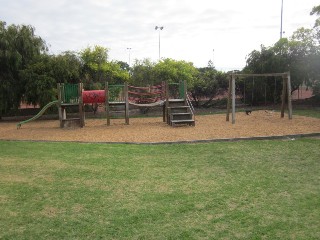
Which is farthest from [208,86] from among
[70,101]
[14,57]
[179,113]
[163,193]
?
[163,193]

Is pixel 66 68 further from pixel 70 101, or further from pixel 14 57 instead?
pixel 70 101

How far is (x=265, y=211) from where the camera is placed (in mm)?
4059

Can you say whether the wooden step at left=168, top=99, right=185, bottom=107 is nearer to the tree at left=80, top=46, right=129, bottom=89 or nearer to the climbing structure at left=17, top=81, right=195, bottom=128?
the climbing structure at left=17, top=81, right=195, bottom=128

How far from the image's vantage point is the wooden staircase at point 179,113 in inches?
478

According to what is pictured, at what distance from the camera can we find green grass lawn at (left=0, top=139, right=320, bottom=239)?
3625 millimetres

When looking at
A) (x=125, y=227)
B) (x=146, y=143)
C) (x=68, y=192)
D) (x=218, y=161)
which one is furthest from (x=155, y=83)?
(x=125, y=227)

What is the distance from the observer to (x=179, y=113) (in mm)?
12422

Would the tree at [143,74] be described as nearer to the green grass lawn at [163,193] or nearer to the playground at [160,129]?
the playground at [160,129]

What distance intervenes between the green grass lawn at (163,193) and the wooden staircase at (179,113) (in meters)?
4.41

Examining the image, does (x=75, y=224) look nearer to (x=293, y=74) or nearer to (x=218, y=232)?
(x=218, y=232)

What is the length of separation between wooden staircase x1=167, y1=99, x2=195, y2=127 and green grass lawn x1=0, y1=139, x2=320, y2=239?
441 cm

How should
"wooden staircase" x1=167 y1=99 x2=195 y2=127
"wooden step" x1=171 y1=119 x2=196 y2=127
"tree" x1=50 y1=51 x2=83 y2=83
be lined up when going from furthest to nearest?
"tree" x1=50 y1=51 x2=83 y2=83
"wooden staircase" x1=167 y1=99 x2=195 y2=127
"wooden step" x1=171 y1=119 x2=196 y2=127

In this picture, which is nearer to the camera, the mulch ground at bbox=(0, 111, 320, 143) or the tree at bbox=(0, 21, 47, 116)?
the mulch ground at bbox=(0, 111, 320, 143)

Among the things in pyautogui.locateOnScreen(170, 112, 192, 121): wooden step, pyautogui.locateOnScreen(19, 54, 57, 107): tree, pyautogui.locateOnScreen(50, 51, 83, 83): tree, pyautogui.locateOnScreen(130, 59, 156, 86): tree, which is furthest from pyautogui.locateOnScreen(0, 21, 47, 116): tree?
pyautogui.locateOnScreen(170, 112, 192, 121): wooden step
